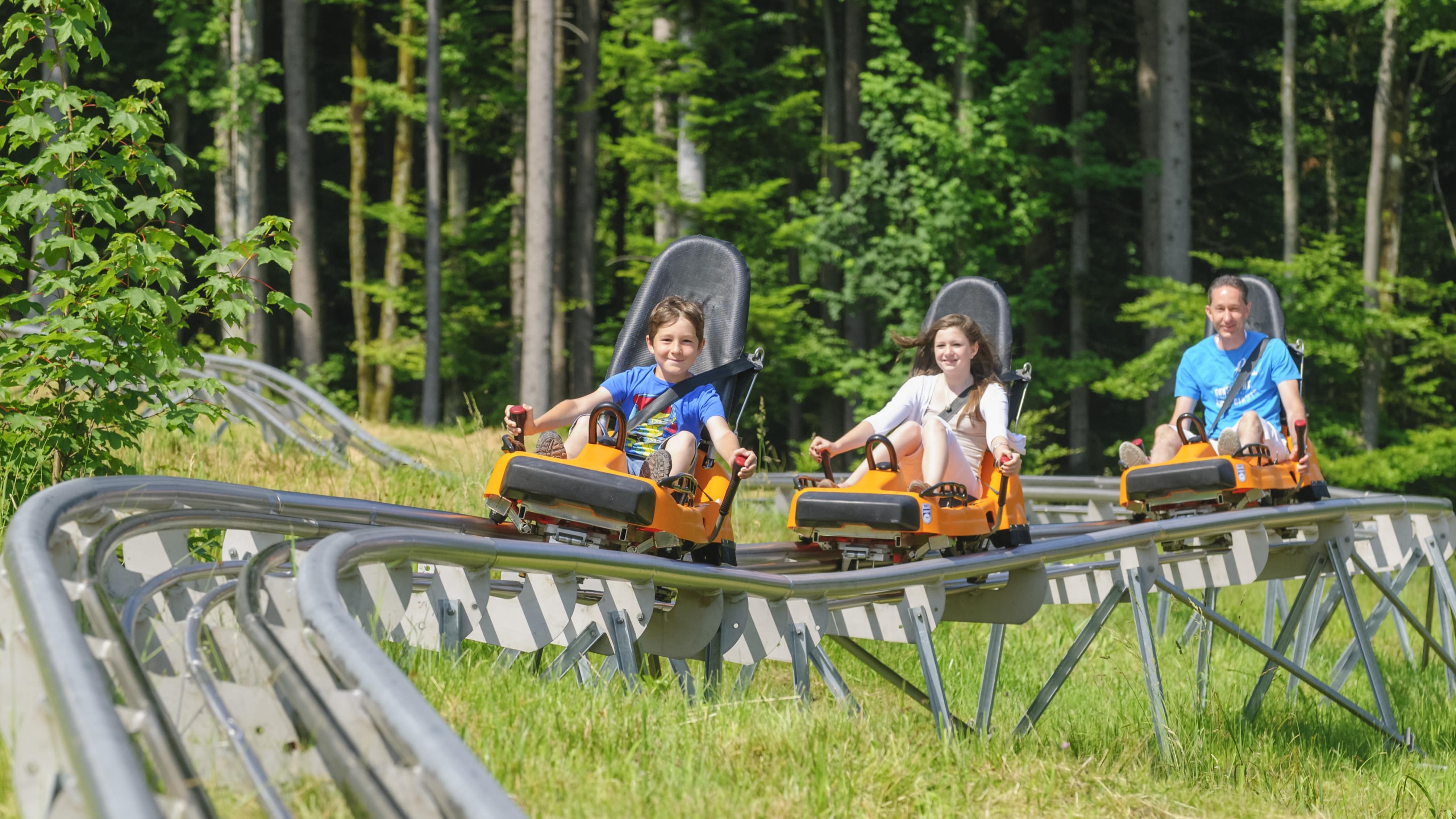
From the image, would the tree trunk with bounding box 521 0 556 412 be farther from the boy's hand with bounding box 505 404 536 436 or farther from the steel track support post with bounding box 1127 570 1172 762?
the boy's hand with bounding box 505 404 536 436

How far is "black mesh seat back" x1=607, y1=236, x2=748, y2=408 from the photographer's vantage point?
17.7 ft

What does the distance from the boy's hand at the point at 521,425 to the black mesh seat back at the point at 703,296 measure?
0.71 metres

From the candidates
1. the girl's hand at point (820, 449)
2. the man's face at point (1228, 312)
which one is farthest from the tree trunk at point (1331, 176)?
the girl's hand at point (820, 449)

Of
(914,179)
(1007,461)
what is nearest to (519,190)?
(914,179)

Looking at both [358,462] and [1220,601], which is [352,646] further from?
[1220,601]

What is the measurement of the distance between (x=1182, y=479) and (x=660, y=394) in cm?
291

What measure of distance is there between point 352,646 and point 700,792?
1236 millimetres

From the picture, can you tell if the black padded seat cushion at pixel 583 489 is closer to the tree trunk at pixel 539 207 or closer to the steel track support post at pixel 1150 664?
the steel track support post at pixel 1150 664

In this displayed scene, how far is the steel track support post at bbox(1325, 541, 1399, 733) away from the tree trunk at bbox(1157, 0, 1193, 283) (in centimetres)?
1055

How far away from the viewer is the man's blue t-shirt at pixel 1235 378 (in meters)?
7.18

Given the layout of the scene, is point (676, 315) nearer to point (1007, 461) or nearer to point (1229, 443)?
point (1007, 461)

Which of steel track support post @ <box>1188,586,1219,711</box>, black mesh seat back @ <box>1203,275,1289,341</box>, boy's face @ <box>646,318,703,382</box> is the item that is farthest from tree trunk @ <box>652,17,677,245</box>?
boy's face @ <box>646,318,703,382</box>

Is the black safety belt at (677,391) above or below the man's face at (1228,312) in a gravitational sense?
below

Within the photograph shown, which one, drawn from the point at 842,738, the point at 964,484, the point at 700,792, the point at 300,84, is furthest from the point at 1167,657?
the point at 300,84
